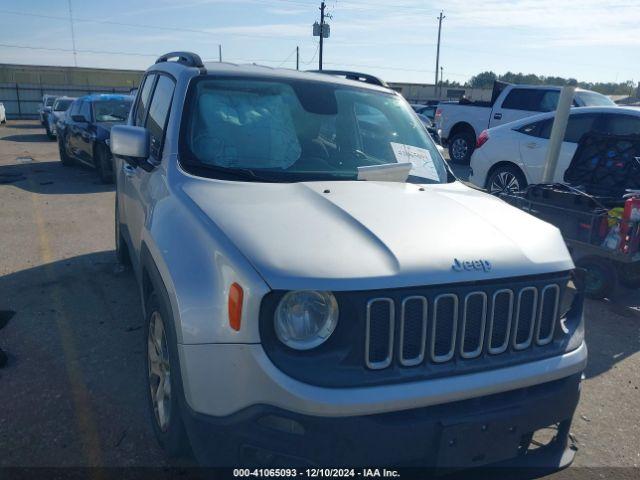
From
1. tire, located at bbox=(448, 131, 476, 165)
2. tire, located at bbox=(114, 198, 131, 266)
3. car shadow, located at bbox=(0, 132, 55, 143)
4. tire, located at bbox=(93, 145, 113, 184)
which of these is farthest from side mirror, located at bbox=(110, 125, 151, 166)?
car shadow, located at bbox=(0, 132, 55, 143)

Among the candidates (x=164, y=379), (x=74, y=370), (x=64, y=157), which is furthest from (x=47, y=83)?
(x=164, y=379)

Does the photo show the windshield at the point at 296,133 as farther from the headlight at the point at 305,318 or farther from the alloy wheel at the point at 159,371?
the headlight at the point at 305,318

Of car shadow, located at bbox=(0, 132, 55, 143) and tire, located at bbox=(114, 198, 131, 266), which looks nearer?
tire, located at bbox=(114, 198, 131, 266)

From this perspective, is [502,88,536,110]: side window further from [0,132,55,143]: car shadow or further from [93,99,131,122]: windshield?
[0,132,55,143]: car shadow

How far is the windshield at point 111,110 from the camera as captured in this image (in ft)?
38.3

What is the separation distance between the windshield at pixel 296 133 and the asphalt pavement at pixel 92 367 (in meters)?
1.54

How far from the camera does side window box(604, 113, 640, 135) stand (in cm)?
770

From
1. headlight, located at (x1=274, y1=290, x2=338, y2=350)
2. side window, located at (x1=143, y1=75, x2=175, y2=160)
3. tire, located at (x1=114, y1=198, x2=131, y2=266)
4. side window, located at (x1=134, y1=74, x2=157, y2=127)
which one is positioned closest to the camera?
headlight, located at (x1=274, y1=290, x2=338, y2=350)

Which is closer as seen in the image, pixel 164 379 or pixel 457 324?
pixel 457 324

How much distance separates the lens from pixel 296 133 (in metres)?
3.46

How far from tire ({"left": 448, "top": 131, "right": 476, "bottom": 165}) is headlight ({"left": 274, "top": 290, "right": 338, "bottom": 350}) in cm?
1374

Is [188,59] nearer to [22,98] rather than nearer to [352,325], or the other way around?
[352,325]

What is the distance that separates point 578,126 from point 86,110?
9616 millimetres

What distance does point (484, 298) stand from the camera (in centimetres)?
223
